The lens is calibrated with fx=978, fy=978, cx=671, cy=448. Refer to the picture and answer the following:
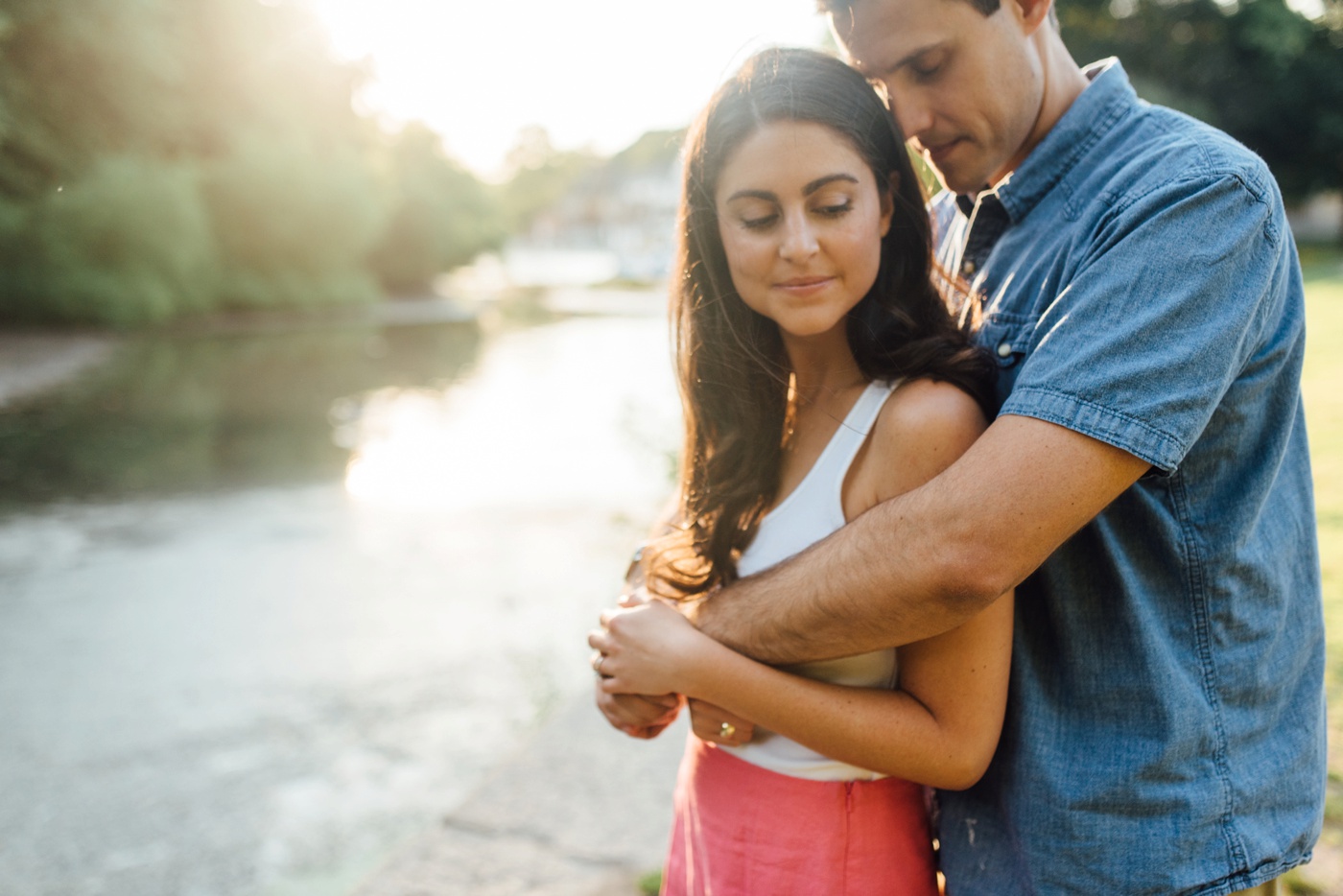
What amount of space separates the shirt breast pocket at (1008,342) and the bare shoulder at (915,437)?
0.08m

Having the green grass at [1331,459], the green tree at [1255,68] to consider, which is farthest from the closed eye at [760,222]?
the green tree at [1255,68]

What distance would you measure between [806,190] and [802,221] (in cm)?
5

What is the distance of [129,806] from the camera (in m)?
4.48

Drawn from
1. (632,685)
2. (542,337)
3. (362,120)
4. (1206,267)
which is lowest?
(542,337)

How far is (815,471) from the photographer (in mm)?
1624

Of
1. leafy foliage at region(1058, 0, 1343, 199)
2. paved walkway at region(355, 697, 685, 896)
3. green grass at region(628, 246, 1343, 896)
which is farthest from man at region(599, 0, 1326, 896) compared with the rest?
leafy foliage at region(1058, 0, 1343, 199)

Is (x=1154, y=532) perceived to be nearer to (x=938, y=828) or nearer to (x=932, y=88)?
(x=938, y=828)

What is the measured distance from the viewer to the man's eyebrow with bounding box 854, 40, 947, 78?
1672mm

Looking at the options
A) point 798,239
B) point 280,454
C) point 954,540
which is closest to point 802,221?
point 798,239

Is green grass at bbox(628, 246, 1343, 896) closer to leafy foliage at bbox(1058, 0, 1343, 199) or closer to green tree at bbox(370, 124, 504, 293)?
leafy foliage at bbox(1058, 0, 1343, 199)

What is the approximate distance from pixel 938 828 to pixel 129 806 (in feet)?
13.7

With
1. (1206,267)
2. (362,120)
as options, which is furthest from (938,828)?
(362,120)

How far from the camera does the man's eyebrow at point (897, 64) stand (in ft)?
5.49

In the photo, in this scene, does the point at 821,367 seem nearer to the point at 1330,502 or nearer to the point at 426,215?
the point at 1330,502
